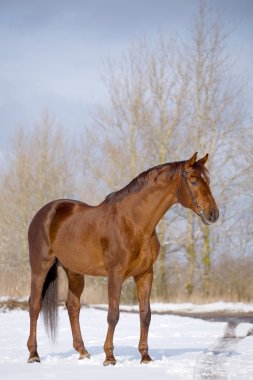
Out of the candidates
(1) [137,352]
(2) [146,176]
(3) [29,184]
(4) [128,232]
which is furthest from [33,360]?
(3) [29,184]

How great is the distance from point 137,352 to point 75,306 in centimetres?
108

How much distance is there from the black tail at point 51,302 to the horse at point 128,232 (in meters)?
0.13

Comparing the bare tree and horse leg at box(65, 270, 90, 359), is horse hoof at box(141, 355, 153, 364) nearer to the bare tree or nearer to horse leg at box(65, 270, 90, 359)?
horse leg at box(65, 270, 90, 359)

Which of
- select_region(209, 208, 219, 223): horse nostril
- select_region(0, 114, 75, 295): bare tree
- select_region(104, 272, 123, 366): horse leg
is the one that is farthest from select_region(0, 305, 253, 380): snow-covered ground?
select_region(0, 114, 75, 295): bare tree

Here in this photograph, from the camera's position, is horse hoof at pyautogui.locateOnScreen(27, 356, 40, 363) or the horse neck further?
horse hoof at pyautogui.locateOnScreen(27, 356, 40, 363)

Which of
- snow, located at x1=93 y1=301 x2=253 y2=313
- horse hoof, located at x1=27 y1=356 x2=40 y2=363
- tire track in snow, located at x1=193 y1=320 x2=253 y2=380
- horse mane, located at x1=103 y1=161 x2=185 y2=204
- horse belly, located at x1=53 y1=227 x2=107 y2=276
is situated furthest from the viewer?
snow, located at x1=93 y1=301 x2=253 y2=313

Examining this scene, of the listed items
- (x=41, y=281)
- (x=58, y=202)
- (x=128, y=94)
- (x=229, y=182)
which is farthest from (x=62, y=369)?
(x=128, y=94)

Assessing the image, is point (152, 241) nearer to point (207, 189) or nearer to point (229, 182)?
point (207, 189)

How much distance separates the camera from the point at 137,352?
7.75 metres

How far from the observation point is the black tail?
287 inches

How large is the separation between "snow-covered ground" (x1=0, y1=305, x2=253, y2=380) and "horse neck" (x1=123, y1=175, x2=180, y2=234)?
1.43 meters

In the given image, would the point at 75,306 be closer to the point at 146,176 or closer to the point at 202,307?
the point at 146,176

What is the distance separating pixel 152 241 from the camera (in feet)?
21.2

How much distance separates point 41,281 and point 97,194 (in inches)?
759
